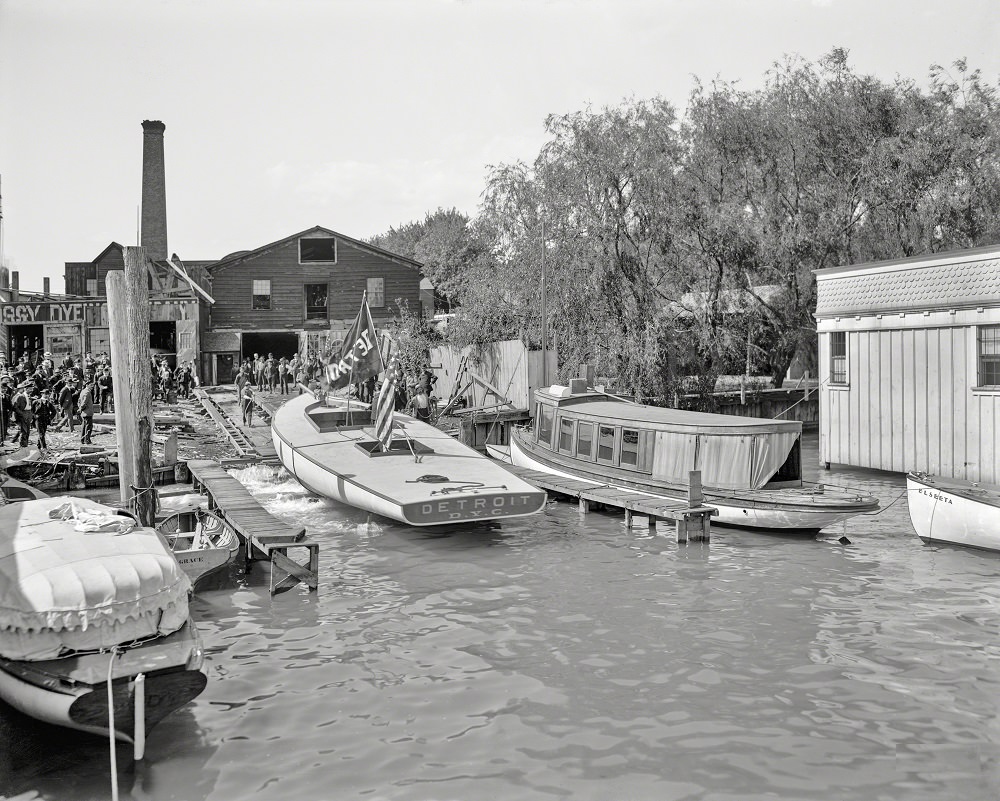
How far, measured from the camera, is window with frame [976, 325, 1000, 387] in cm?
1927

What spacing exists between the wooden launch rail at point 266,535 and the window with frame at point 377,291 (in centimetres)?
2883

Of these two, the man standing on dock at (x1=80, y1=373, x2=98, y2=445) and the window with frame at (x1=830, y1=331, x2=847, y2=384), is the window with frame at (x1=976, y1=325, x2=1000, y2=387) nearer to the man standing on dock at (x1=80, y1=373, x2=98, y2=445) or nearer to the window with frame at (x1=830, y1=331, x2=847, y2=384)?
the window with frame at (x1=830, y1=331, x2=847, y2=384)

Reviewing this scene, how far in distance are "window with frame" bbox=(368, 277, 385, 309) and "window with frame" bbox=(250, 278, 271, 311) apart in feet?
16.3

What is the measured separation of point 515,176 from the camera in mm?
31859

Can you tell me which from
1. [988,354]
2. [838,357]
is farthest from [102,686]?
[838,357]

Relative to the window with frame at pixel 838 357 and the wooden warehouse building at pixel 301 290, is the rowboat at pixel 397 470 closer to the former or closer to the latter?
the window with frame at pixel 838 357

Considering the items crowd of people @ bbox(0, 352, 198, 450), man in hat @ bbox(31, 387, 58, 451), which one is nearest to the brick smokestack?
crowd of people @ bbox(0, 352, 198, 450)

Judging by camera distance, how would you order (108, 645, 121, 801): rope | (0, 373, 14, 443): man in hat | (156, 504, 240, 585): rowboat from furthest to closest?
(0, 373, 14, 443): man in hat
(156, 504, 240, 585): rowboat
(108, 645, 121, 801): rope

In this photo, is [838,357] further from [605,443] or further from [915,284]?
[605,443]

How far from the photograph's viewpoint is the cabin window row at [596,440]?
63.7ft

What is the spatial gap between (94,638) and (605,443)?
13530 millimetres

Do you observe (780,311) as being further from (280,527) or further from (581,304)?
(280,527)

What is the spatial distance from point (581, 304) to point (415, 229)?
3080 inches

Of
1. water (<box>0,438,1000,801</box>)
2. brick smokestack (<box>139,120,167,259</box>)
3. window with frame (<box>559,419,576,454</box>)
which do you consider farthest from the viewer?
brick smokestack (<box>139,120,167,259</box>)
